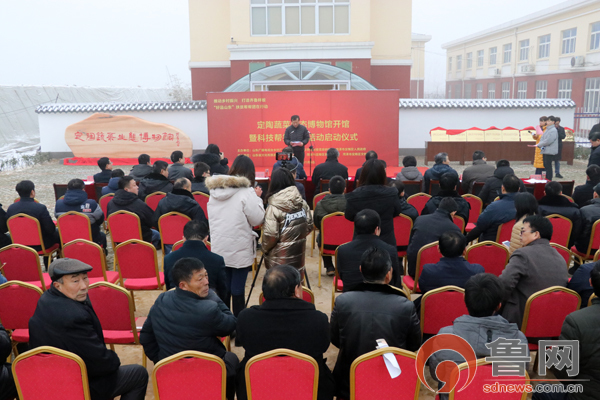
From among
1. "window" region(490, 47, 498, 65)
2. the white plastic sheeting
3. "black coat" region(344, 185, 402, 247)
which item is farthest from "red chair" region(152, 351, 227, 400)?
"window" region(490, 47, 498, 65)

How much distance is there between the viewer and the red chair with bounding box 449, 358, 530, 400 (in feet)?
6.26

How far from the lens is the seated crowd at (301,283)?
2.22m

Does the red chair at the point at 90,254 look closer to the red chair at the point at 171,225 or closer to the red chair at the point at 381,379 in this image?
the red chair at the point at 171,225

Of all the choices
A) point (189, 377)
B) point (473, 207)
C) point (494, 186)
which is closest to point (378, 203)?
point (473, 207)

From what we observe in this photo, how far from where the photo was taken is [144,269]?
153 inches

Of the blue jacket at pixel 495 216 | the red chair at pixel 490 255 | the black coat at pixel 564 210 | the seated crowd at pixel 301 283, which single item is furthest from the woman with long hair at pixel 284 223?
the black coat at pixel 564 210

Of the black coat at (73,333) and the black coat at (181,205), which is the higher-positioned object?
the black coat at (181,205)

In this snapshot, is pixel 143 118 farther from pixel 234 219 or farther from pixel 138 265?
pixel 234 219

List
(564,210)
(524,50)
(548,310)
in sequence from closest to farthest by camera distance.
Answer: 1. (548,310)
2. (564,210)
3. (524,50)

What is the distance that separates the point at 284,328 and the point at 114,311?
50.9 inches

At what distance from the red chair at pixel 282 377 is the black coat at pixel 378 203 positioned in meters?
2.04

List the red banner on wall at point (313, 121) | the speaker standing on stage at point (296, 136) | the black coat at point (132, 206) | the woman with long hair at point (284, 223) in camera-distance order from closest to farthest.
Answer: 1. the woman with long hair at point (284, 223)
2. the black coat at point (132, 206)
3. the speaker standing on stage at point (296, 136)
4. the red banner on wall at point (313, 121)

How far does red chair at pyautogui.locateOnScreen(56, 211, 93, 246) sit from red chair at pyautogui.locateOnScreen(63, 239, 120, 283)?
36.1 inches

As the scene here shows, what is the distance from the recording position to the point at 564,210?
4480mm
